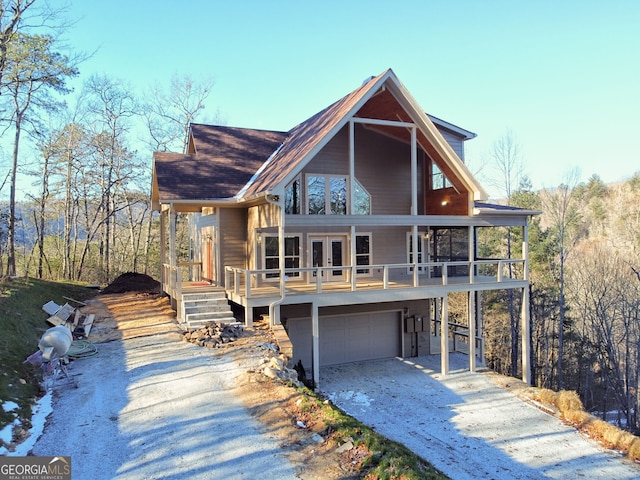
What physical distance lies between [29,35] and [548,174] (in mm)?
33077

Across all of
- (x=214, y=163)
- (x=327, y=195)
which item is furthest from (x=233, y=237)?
(x=327, y=195)

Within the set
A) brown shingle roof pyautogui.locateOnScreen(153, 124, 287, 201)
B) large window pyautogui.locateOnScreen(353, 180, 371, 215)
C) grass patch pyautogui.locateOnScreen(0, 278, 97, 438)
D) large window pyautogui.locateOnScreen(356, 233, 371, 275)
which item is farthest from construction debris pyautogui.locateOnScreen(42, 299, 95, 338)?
large window pyautogui.locateOnScreen(353, 180, 371, 215)

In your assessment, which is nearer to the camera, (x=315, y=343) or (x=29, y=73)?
(x=315, y=343)

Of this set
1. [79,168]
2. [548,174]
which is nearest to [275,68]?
[79,168]

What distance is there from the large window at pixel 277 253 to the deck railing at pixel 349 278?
29cm

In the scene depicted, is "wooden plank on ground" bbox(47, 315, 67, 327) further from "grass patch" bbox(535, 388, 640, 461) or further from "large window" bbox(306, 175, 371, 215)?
"grass patch" bbox(535, 388, 640, 461)

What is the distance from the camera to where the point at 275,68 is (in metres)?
28.0

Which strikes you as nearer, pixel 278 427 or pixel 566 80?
pixel 278 427

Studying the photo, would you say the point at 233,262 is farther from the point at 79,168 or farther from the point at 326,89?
the point at 79,168

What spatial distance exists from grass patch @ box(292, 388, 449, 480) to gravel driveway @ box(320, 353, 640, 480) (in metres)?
1.97

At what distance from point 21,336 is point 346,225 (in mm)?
9260

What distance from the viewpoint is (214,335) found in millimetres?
11328

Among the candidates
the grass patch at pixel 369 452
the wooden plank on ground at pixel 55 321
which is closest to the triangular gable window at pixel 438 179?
the grass patch at pixel 369 452

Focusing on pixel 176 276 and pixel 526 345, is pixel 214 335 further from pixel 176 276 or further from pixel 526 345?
pixel 526 345
